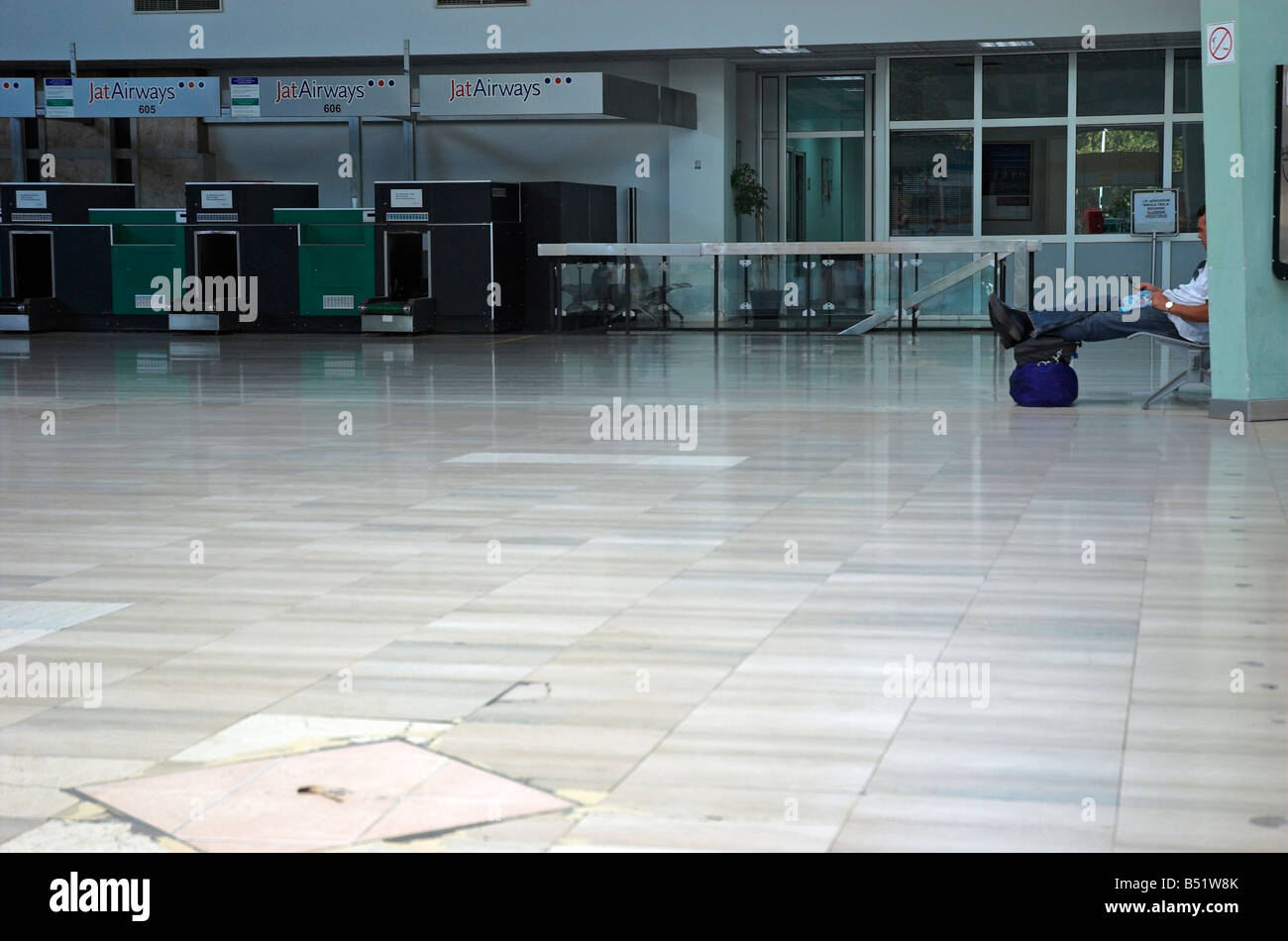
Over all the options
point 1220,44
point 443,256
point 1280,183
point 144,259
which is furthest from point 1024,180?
point 1280,183

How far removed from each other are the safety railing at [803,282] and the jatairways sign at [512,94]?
1789mm

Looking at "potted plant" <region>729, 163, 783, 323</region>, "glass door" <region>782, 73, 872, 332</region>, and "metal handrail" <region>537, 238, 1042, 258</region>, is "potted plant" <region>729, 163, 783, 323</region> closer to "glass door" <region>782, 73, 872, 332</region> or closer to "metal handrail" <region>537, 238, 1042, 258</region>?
"glass door" <region>782, 73, 872, 332</region>

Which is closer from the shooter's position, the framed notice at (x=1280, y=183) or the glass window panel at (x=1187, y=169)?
the framed notice at (x=1280, y=183)

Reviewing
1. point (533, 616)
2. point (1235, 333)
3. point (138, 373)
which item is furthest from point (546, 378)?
point (533, 616)

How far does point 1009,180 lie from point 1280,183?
1305cm

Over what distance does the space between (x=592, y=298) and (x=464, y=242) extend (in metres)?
1.91

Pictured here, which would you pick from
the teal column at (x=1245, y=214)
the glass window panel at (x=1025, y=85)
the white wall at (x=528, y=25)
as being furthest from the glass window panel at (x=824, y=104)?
the teal column at (x=1245, y=214)

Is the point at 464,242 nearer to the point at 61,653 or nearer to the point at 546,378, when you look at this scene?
the point at 546,378

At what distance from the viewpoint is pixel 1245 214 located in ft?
28.1

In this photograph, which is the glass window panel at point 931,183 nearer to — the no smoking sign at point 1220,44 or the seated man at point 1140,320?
the seated man at point 1140,320

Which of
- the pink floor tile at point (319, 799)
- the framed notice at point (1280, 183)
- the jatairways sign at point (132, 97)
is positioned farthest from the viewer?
the jatairways sign at point (132, 97)

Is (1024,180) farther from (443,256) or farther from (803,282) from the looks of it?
(443,256)

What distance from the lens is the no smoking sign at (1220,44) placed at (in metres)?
8.51

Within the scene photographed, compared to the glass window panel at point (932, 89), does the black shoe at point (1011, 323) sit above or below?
below
